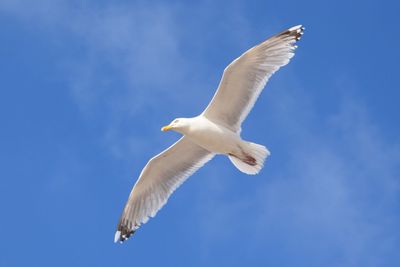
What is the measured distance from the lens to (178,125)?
10148mm

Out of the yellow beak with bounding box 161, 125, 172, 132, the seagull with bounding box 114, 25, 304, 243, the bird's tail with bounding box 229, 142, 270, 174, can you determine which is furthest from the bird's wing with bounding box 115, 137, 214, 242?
the bird's tail with bounding box 229, 142, 270, 174

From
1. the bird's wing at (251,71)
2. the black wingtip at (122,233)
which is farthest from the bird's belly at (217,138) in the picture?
the black wingtip at (122,233)

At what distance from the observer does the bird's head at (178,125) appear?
10109 millimetres

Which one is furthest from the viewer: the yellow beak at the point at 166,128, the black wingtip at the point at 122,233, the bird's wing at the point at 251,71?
the black wingtip at the point at 122,233

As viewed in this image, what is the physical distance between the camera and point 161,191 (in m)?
10.9

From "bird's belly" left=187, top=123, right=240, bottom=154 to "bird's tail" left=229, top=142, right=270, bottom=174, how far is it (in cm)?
12

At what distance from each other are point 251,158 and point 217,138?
45cm

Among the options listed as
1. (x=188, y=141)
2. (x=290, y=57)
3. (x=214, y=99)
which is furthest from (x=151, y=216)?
(x=290, y=57)

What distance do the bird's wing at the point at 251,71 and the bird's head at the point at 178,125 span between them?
0.28 m

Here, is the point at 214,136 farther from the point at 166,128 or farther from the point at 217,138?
the point at 166,128

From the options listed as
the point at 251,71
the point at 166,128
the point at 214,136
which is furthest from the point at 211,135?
the point at 251,71

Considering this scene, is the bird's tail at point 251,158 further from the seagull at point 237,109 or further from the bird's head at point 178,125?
the bird's head at point 178,125

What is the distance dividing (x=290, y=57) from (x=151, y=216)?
105 inches

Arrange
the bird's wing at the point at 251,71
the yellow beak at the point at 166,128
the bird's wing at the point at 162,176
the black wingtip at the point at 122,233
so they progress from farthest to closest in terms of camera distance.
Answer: the black wingtip at the point at 122,233, the bird's wing at the point at 162,176, the yellow beak at the point at 166,128, the bird's wing at the point at 251,71
